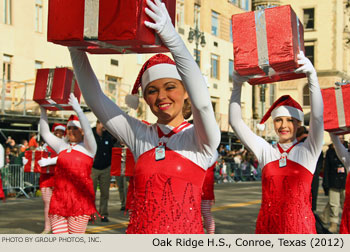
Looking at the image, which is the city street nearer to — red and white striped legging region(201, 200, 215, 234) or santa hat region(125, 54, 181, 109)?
red and white striped legging region(201, 200, 215, 234)

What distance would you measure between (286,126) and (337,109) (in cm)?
92

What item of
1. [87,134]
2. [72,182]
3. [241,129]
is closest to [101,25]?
[241,129]

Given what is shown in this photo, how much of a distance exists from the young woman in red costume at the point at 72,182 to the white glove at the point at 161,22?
392 centimetres

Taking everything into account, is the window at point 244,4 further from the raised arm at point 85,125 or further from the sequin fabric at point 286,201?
the sequin fabric at point 286,201

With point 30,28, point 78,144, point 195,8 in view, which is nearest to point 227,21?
point 195,8

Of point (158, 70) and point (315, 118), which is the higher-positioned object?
point (158, 70)

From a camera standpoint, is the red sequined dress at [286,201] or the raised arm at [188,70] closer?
the raised arm at [188,70]

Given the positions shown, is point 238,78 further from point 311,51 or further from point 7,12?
point 311,51

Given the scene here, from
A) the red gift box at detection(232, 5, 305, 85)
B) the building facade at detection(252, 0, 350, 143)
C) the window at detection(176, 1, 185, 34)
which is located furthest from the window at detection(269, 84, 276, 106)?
the red gift box at detection(232, 5, 305, 85)

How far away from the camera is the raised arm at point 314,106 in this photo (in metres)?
4.60

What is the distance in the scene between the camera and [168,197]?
3.51m

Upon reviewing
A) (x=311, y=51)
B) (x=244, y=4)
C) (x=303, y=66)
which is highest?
(x=244, y=4)

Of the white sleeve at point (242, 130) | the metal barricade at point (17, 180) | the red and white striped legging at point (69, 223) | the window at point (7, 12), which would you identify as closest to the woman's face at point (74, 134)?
the red and white striped legging at point (69, 223)

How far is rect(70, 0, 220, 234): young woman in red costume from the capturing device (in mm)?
3496
